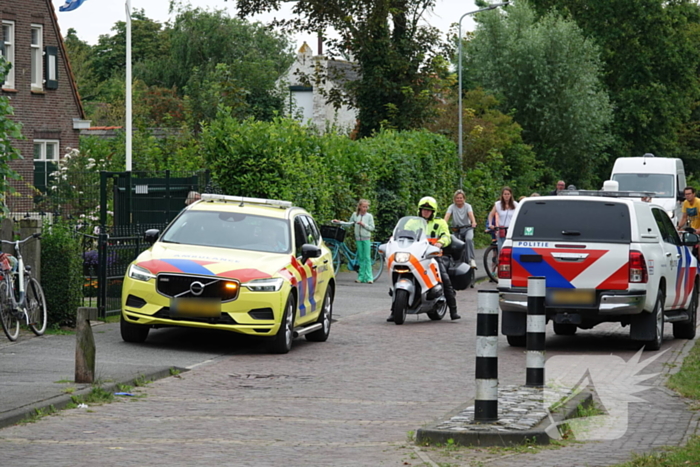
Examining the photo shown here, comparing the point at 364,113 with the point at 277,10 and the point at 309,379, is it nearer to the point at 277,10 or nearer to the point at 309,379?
the point at 277,10

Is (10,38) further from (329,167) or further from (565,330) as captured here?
(565,330)

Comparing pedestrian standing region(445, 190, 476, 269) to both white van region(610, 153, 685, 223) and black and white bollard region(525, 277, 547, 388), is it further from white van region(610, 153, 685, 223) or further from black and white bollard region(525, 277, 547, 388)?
black and white bollard region(525, 277, 547, 388)

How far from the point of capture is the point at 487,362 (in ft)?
27.0

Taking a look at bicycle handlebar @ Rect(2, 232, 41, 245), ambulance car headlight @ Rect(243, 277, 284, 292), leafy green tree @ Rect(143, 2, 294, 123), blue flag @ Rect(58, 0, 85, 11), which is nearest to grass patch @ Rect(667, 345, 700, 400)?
ambulance car headlight @ Rect(243, 277, 284, 292)

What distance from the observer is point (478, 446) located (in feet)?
25.2

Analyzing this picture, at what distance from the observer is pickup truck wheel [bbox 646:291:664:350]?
13.4m

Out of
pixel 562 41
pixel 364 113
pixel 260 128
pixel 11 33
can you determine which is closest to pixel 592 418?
pixel 260 128

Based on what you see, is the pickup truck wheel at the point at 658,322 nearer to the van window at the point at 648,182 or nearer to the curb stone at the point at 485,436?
the curb stone at the point at 485,436

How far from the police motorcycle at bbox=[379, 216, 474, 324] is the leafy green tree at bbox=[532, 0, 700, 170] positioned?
4778 centimetres

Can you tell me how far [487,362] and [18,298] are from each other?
6.87m

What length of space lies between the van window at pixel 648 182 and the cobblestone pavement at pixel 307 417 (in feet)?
79.1

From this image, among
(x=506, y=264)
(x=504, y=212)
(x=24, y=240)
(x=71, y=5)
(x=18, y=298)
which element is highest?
(x=71, y=5)

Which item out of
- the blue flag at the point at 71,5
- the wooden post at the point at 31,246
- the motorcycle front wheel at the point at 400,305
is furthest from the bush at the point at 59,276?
the blue flag at the point at 71,5

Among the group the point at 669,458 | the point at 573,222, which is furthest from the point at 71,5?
the point at 669,458
